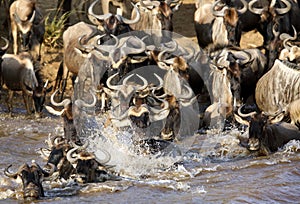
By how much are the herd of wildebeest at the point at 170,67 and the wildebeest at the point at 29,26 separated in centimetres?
2

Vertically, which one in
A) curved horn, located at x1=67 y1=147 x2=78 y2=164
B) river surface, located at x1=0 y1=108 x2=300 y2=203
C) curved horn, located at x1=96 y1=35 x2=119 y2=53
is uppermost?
curved horn, located at x1=96 y1=35 x2=119 y2=53

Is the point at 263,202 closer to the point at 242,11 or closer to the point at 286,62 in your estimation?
the point at 286,62

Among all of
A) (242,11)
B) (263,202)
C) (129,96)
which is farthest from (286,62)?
(263,202)

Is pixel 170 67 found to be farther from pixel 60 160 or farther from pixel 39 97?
pixel 60 160

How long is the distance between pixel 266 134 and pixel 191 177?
187 cm

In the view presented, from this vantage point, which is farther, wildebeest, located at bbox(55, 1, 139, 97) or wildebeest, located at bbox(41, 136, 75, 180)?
wildebeest, located at bbox(55, 1, 139, 97)

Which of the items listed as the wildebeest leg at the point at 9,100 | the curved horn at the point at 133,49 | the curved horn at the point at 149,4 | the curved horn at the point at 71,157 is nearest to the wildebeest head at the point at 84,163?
the curved horn at the point at 71,157

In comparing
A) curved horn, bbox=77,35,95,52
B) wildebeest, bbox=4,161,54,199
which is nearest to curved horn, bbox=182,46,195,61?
curved horn, bbox=77,35,95,52

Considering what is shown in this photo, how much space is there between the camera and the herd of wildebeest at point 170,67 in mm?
14430

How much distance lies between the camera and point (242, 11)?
18047 millimetres

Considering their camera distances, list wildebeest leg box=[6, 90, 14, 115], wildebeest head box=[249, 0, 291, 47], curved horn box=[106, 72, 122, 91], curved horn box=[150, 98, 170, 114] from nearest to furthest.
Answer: curved horn box=[150, 98, 170, 114]
curved horn box=[106, 72, 122, 91]
wildebeest leg box=[6, 90, 14, 115]
wildebeest head box=[249, 0, 291, 47]

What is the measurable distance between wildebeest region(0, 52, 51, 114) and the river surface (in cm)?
135

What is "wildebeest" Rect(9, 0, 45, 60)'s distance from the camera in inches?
728

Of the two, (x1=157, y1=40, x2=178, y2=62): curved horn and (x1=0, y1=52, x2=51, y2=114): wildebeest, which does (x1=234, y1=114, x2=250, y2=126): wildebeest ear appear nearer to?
(x1=157, y1=40, x2=178, y2=62): curved horn
